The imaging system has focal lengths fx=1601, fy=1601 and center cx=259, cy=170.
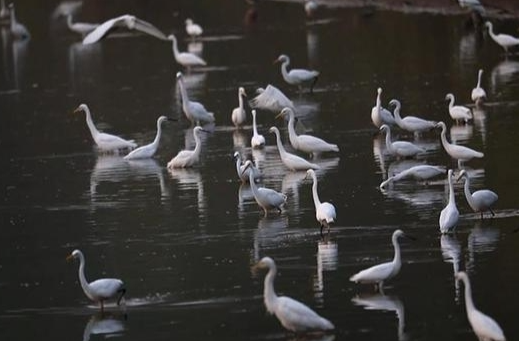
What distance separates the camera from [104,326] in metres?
14.8

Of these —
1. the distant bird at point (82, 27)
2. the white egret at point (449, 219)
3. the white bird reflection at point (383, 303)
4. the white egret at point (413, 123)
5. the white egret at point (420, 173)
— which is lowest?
the white bird reflection at point (383, 303)

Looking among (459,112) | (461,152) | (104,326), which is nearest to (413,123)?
(459,112)

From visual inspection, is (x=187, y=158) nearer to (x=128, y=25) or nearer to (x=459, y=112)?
(x=128, y=25)

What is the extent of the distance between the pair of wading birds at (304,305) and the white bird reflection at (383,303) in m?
0.16

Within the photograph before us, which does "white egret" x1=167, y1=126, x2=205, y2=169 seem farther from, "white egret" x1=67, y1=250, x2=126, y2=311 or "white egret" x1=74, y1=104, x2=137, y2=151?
"white egret" x1=67, y1=250, x2=126, y2=311

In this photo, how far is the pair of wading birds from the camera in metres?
12.8

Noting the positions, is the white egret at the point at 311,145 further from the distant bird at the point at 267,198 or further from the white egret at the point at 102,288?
the white egret at the point at 102,288

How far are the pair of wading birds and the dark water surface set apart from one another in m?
0.21

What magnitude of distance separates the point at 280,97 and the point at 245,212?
8.74m

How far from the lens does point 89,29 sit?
2037 inches

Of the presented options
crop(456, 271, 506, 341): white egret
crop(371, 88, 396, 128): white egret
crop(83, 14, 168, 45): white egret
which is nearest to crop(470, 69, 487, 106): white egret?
crop(371, 88, 396, 128): white egret

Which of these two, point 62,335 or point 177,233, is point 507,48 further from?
point 62,335

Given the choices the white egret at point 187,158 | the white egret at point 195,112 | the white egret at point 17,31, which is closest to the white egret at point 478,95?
the white egret at point 195,112

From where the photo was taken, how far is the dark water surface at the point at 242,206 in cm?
1488
